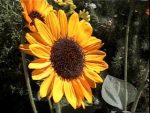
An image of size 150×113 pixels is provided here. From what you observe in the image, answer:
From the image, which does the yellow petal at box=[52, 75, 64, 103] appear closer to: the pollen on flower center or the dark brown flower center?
the pollen on flower center

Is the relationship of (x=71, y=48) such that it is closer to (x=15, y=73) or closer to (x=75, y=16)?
(x=75, y=16)

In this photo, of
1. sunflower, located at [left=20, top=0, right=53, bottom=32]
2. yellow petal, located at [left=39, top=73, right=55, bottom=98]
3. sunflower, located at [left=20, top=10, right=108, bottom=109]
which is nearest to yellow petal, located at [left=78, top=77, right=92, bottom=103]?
sunflower, located at [left=20, top=10, right=108, bottom=109]

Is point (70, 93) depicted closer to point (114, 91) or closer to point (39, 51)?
point (39, 51)

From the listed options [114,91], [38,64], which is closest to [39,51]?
[38,64]

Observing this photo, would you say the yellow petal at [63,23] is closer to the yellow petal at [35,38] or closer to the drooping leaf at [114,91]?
the yellow petal at [35,38]

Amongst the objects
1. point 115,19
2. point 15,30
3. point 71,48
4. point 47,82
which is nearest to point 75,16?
point 71,48
